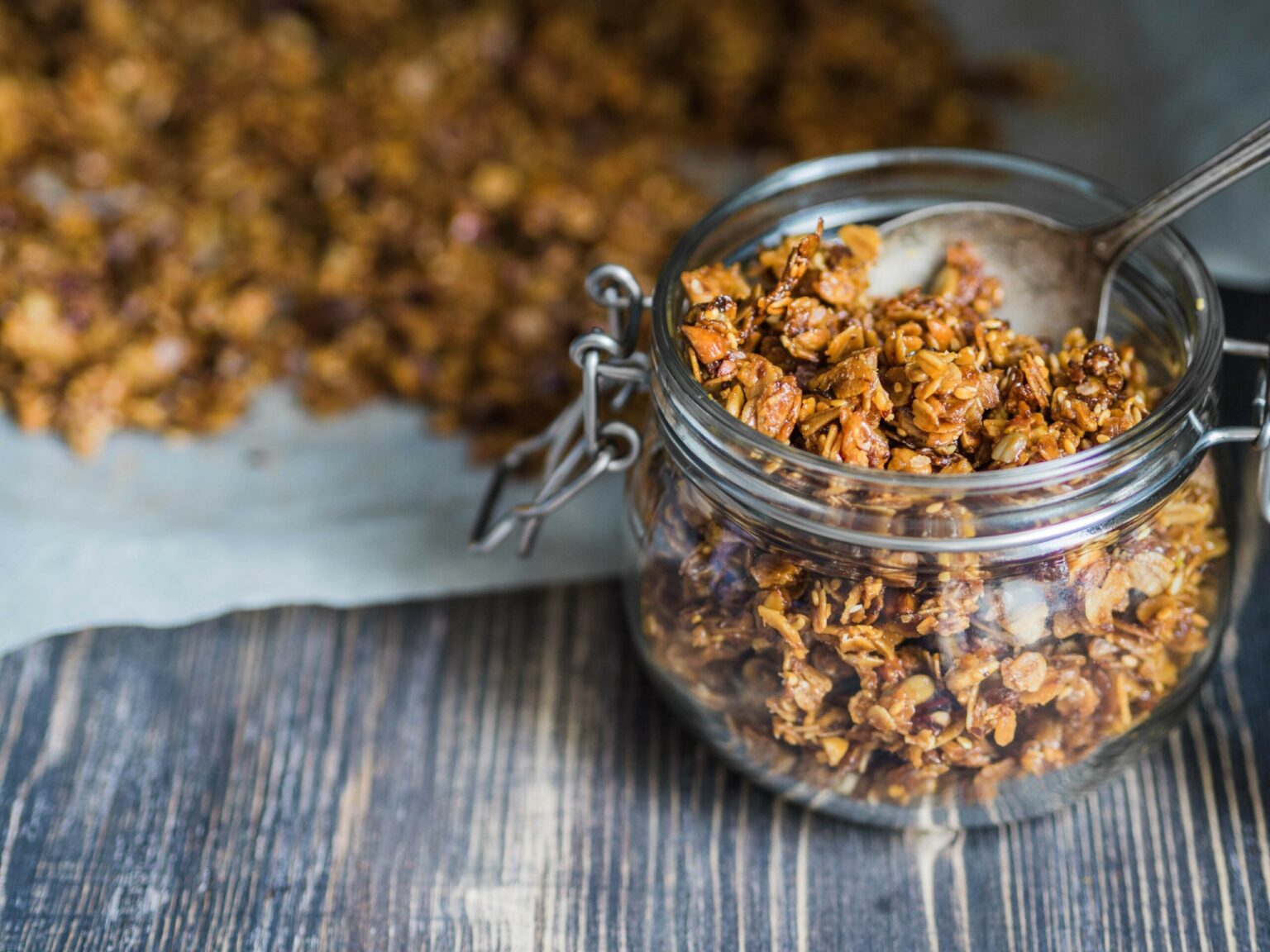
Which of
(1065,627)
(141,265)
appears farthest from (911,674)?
(141,265)

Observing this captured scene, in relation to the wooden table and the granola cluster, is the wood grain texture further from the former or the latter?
the granola cluster

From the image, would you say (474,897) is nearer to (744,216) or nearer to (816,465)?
(816,465)

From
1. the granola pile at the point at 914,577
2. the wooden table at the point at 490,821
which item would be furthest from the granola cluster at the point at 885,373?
the wooden table at the point at 490,821

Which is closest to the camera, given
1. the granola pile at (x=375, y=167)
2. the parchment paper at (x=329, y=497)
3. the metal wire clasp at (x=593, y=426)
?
the metal wire clasp at (x=593, y=426)

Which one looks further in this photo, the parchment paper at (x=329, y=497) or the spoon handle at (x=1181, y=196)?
the parchment paper at (x=329, y=497)

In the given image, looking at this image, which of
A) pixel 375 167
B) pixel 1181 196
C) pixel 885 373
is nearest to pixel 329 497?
pixel 375 167

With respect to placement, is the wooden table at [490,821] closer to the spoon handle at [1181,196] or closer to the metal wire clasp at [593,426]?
the metal wire clasp at [593,426]

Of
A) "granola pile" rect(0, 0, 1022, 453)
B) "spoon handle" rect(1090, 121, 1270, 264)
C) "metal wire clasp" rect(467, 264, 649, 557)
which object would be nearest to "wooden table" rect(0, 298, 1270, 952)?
"metal wire clasp" rect(467, 264, 649, 557)

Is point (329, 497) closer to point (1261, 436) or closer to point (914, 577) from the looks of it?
point (914, 577)
